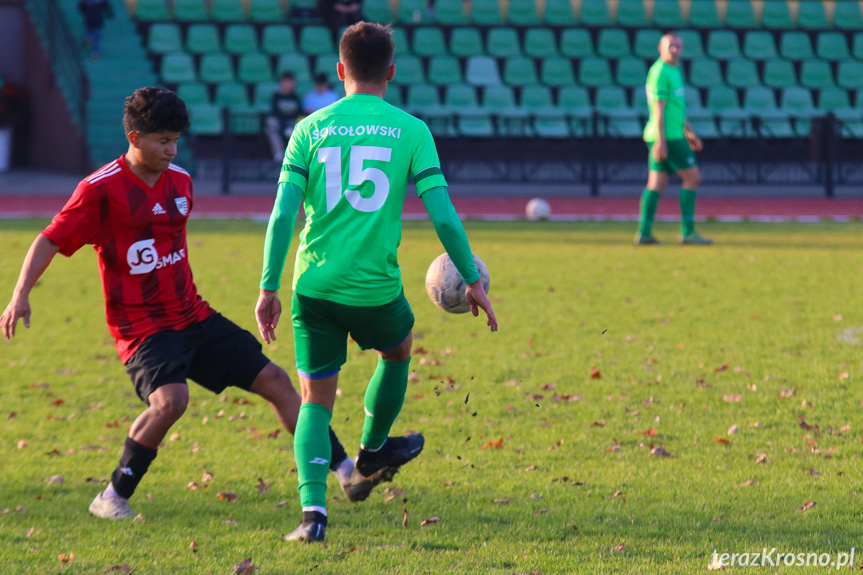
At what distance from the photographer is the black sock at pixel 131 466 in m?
4.27

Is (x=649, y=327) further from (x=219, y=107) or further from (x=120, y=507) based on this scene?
(x=219, y=107)

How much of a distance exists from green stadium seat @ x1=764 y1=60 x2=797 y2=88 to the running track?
5576mm

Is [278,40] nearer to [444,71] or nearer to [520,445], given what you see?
[444,71]

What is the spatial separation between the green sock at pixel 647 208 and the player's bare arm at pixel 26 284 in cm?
948

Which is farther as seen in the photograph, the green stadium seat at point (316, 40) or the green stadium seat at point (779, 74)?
the green stadium seat at point (779, 74)

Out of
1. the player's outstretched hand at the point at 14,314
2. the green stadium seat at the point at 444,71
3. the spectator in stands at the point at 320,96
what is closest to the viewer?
the player's outstretched hand at the point at 14,314

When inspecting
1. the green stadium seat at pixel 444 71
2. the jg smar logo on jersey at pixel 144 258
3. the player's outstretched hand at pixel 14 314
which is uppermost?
the jg smar logo on jersey at pixel 144 258

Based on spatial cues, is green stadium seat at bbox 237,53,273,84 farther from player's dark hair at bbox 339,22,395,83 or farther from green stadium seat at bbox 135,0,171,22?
player's dark hair at bbox 339,22,395,83

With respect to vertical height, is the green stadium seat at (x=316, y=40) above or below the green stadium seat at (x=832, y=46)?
above

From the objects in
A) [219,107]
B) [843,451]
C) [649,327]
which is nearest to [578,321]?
[649,327]

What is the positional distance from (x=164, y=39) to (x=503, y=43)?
7.86 meters

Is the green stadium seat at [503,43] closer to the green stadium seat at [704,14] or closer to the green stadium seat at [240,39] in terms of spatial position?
the green stadium seat at [704,14]

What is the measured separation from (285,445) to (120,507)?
1.25 m

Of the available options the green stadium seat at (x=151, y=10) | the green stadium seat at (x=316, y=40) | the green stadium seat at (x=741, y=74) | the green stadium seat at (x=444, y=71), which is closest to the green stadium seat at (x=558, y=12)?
the green stadium seat at (x=444, y=71)
